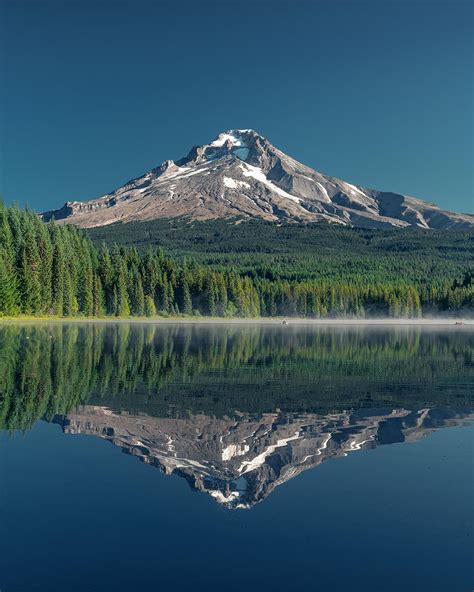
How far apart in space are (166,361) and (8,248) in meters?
77.1

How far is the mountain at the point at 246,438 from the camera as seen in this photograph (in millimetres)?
15898

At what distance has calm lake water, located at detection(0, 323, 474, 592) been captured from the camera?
11.1 meters

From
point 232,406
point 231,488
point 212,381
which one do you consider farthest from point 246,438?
point 212,381

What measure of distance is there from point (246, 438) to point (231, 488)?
497 centimetres

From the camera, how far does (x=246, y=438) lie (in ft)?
65.8

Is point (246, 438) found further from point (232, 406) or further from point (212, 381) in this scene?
point (212, 381)

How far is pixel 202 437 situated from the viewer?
2003cm

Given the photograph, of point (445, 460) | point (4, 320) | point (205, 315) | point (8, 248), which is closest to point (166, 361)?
point (445, 460)

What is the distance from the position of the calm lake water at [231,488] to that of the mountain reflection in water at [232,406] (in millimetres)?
110

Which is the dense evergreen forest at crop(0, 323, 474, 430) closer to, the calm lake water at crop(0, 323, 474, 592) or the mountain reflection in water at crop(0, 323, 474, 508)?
the mountain reflection in water at crop(0, 323, 474, 508)

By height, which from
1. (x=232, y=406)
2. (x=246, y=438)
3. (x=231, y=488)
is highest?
(x=232, y=406)

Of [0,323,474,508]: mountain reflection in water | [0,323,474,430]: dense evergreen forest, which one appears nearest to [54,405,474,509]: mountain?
[0,323,474,508]: mountain reflection in water

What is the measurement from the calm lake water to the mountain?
8 cm

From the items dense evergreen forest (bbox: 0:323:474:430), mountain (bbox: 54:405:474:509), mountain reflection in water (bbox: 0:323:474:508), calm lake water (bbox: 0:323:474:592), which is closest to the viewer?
calm lake water (bbox: 0:323:474:592)
